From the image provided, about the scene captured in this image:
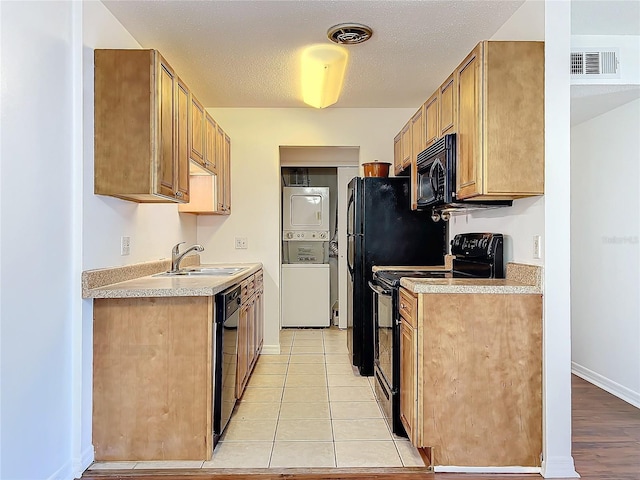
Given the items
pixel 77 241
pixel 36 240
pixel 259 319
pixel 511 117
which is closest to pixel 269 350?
pixel 259 319

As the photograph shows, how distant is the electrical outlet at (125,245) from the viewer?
256 cm

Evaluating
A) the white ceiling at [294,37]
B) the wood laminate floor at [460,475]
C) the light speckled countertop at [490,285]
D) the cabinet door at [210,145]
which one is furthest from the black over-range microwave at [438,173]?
the cabinet door at [210,145]

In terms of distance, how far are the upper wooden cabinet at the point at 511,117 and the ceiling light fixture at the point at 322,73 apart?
45.2 inches

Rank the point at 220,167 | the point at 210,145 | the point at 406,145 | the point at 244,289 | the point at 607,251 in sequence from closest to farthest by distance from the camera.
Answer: the point at 244,289
the point at 607,251
the point at 210,145
the point at 406,145
the point at 220,167

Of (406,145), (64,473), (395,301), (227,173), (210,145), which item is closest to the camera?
(64,473)

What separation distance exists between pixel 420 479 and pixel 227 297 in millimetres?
1312

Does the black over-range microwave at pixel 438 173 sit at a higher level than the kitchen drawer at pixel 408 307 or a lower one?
higher

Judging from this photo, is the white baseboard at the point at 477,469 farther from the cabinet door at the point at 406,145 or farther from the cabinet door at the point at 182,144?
the cabinet door at the point at 406,145

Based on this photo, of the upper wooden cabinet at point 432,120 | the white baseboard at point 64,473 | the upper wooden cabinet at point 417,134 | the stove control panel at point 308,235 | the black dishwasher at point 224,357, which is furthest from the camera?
the stove control panel at point 308,235

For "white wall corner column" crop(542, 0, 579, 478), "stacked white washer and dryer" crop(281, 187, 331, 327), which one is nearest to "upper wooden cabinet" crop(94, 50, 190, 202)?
"white wall corner column" crop(542, 0, 579, 478)

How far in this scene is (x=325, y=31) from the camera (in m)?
2.69

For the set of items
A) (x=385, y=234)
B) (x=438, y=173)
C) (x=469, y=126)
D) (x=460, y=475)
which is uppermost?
(x=469, y=126)

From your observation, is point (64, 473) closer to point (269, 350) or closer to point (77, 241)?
point (77, 241)

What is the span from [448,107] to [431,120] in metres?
0.35
